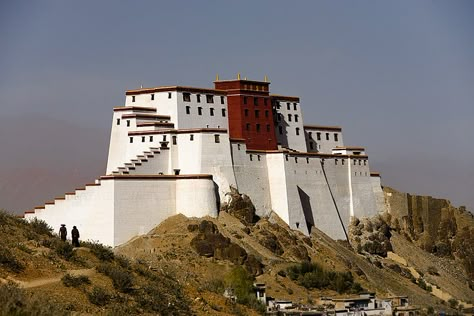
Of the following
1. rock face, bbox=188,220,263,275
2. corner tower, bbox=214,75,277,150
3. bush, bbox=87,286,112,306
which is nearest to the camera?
bush, bbox=87,286,112,306

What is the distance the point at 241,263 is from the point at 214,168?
770 centimetres

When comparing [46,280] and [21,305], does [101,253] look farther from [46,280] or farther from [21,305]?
[21,305]

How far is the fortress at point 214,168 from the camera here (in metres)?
62.2

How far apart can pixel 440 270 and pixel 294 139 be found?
13949mm

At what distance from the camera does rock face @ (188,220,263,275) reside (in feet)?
198

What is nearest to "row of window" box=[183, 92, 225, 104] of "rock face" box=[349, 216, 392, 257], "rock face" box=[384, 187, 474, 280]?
"rock face" box=[349, 216, 392, 257]

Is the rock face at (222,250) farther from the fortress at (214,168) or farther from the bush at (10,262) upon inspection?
the bush at (10,262)

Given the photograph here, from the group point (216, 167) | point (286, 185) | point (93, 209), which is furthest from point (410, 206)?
point (93, 209)

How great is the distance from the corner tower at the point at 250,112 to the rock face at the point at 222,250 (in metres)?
11.0

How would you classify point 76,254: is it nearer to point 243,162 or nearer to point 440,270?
point 243,162

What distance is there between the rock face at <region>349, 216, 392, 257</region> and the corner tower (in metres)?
8.52

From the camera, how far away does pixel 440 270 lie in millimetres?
78688

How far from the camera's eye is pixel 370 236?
76312 millimetres

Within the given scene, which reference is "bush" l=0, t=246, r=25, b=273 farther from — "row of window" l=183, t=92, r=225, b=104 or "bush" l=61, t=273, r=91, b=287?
"row of window" l=183, t=92, r=225, b=104
